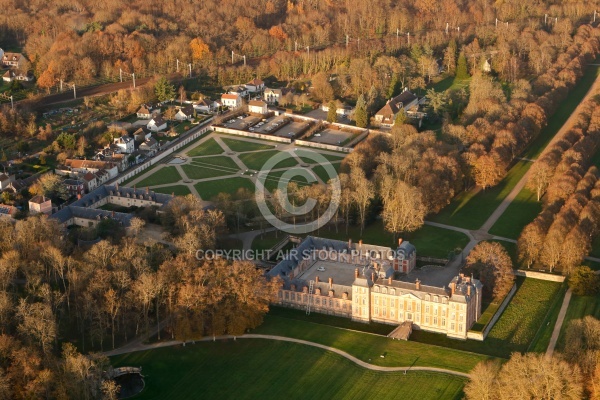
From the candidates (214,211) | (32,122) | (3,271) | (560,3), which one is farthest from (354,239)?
(560,3)

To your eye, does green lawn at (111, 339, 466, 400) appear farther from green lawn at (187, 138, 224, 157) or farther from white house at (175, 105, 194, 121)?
white house at (175, 105, 194, 121)

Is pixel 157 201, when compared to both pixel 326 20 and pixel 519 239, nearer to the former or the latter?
pixel 519 239

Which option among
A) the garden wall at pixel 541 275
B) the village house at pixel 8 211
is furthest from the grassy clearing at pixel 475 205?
the village house at pixel 8 211

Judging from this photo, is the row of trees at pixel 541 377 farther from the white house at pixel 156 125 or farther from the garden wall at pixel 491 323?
the white house at pixel 156 125

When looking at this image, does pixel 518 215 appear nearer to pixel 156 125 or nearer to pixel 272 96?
→ pixel 156 125

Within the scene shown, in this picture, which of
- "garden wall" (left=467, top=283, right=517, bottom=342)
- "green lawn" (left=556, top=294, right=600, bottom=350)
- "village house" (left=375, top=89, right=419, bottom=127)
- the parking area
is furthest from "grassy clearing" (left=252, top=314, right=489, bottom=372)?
"village house" (left=375, top=89, right=419, bottom=127)

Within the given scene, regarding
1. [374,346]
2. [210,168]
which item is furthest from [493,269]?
[210,168]

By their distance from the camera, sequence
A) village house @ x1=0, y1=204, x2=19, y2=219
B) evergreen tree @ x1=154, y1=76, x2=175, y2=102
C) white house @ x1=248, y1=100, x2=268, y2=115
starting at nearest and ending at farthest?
village house @ x1=0, y1=204, x2=19, y2=219
white house @ x1=248, y1=100, x2=268, y2=115
evergreen tree @ x1=154, y1=76, x2=175, y2=102
